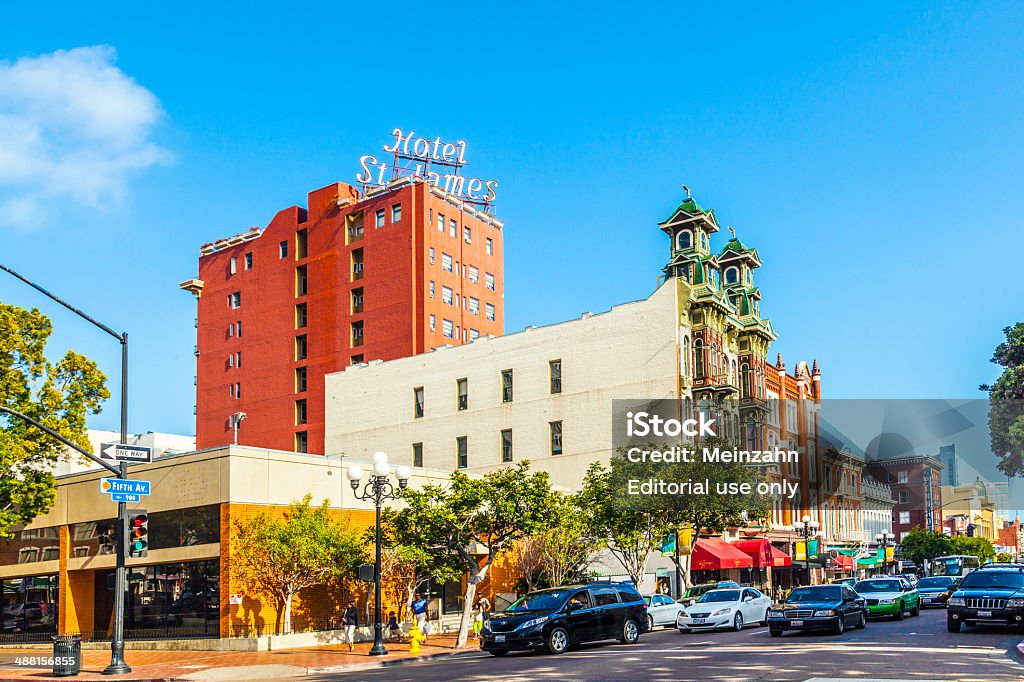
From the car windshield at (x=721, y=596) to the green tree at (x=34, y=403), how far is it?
70.4ft

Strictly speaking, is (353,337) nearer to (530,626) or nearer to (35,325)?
(35,325)

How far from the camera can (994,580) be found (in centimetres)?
2881

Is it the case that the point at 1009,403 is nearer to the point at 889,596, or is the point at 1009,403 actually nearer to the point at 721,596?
the point at 889,596

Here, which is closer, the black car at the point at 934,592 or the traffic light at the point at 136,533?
the traffic light at the point at 136,533

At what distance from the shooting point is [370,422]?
69.8m

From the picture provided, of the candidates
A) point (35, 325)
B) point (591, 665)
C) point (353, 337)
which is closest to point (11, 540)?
point (35, 325)

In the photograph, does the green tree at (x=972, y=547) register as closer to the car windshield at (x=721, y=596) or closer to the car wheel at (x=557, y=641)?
the car windshield at (x=721, y=596)

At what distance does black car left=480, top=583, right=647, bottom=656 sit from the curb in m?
2.36

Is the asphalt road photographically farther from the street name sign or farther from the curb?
the street name sign

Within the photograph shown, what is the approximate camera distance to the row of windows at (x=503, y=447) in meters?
Result: 62.6

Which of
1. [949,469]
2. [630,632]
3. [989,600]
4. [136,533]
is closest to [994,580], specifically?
[989,600]

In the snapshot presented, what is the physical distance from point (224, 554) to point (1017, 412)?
3213 cm

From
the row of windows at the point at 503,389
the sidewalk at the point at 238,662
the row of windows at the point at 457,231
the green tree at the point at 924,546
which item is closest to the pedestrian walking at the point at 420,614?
the sidewalk at the point at 238,662

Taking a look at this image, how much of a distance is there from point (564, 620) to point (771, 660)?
6.95 meters
